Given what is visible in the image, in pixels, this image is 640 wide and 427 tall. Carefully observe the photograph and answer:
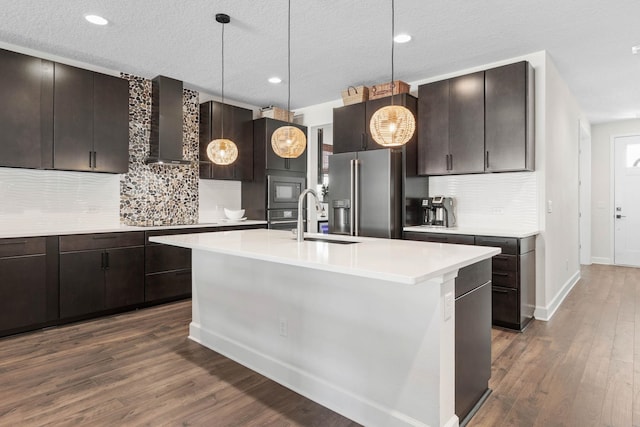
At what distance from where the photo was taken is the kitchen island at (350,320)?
175 cm

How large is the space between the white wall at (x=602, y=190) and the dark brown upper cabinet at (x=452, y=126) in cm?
448

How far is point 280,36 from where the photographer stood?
337 centimetres

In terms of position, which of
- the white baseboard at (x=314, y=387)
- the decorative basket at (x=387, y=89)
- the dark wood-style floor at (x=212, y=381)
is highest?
the decorative basket at (x=387, y=89)

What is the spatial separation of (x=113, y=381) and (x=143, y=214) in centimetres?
255

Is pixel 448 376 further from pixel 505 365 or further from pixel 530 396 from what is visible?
pixel 505 365

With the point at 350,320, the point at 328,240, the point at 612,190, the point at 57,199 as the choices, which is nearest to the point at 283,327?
the point at 350,320

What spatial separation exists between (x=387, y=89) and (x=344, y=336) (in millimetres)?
3208

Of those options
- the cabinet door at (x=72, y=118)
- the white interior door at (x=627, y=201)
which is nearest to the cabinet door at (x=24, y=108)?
the cabinet door at (x=72, y=118)

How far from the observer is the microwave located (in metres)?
5.41

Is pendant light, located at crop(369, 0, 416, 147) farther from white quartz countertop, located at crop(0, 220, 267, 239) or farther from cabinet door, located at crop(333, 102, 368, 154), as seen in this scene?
white quartz countertop, located at crop(0, 220, 267, 239)

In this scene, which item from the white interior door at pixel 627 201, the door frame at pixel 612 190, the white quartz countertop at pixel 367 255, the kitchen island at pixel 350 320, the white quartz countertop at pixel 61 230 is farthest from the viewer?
the door frame at pixel 612 190

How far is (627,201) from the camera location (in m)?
6.57

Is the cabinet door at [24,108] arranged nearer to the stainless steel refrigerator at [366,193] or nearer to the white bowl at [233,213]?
the white bowl at [233,213]

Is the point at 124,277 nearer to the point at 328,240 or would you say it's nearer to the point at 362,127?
the point at 328,240
